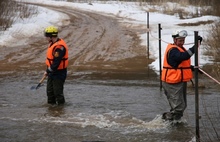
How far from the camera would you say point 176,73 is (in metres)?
7.84

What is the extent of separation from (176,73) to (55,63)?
9.43 feet

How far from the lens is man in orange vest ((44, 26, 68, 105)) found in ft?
31.2

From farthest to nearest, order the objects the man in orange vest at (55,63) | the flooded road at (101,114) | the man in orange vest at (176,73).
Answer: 1. the man in orange vest at (55,63)
2. the man in orange vest at (176,73)
3. the flooded road at (101,114)

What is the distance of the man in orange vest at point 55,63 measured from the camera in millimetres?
9500

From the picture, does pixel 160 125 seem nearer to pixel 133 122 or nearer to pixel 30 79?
pixel 133 122

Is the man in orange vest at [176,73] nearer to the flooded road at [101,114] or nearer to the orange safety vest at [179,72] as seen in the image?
the orange safety vest at [179,72]

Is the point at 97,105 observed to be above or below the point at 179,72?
Result: below

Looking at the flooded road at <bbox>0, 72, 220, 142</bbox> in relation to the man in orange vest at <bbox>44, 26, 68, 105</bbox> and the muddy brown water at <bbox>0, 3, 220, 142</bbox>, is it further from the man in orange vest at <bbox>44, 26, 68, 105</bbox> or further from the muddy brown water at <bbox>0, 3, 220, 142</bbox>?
the man in orange vest at <bbox>44, 26, 68, 105</bbox>

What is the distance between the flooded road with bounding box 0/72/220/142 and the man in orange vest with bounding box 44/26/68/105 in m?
0.31

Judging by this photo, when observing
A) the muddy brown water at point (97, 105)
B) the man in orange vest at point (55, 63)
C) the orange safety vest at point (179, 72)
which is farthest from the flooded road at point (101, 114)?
the orange safety vest at point (179, 72)

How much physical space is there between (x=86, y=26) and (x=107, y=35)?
13.7ft

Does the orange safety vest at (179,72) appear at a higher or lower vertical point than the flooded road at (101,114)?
higher

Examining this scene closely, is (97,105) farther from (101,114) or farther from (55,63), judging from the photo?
(55,63)

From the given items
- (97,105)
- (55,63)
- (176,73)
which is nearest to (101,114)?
(97,105)
